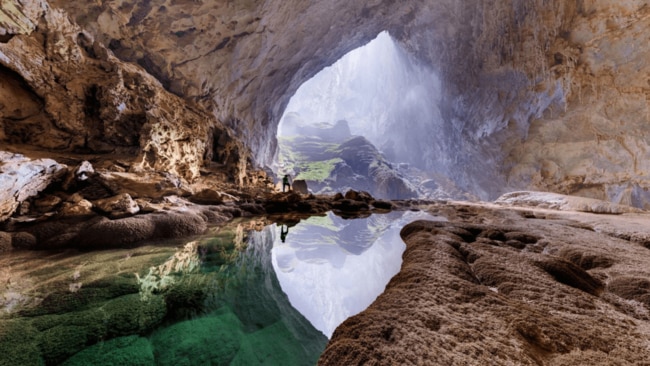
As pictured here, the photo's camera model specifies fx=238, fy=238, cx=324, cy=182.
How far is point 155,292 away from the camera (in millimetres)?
2883

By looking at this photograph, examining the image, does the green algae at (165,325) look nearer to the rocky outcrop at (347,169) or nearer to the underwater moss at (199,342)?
the underwater moss at (199,342)

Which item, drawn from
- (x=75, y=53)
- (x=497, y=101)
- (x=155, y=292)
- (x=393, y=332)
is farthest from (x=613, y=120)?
(x=75, y=53)

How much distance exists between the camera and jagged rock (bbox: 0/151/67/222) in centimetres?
A: 475

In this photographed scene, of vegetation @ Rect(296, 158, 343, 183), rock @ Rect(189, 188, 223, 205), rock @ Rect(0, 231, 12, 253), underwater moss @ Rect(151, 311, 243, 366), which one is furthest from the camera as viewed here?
vegetation @ Rect(296, 158, 343, 183)

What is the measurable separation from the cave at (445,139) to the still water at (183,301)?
156 millimetres

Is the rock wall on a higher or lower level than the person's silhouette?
higher

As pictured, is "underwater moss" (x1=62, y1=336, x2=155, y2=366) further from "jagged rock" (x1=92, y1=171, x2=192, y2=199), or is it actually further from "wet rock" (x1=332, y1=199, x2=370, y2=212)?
"wet rock" (x1=332, y1=199, x2=370, y2=212)

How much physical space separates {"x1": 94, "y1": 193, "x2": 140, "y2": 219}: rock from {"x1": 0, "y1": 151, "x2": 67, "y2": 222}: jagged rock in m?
1.13

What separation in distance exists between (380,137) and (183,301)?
2943 inches

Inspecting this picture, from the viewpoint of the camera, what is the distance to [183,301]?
2.72m

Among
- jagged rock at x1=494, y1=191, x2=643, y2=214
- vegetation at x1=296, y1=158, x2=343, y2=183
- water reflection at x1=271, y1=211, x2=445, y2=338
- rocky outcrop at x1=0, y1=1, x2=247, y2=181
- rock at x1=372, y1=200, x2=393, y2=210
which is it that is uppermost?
vegetation at x1=296, y1=158, x2=343, y2=183

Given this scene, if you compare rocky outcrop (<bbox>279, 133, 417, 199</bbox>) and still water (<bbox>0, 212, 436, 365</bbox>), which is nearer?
still water (<bbox>0, 212, 436, 365</bbox>)

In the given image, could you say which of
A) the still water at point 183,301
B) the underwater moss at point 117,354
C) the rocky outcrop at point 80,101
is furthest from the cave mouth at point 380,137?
the underwater moss at point 117,354

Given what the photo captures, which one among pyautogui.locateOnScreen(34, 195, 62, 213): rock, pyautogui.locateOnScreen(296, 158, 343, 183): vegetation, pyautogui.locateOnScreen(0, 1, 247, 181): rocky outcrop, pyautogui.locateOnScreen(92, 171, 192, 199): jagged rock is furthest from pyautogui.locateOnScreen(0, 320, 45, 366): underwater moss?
pyautogui.locateOnScreen(296, 158, 343, 183): vegetation
